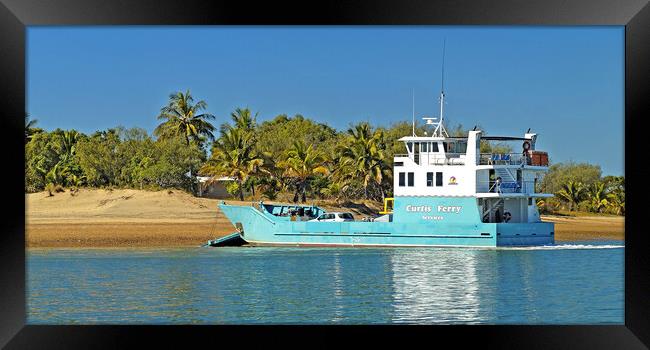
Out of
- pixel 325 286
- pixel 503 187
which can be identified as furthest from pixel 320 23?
pixel 503 187

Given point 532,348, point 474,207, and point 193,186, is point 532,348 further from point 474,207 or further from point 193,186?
point 193,186

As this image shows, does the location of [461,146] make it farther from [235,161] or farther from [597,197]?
[597,197]

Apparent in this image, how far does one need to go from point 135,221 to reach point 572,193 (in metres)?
24.0

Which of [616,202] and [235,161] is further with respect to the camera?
[616,202]

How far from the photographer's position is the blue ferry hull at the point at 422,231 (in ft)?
96.9

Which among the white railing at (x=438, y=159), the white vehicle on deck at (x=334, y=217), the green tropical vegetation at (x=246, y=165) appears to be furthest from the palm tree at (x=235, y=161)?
the white railing at (x=438, y=159)

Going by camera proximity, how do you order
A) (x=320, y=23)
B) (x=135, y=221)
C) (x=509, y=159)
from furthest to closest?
(x=135, y=221)
(x=509, y=159)
(x=320, y=23)

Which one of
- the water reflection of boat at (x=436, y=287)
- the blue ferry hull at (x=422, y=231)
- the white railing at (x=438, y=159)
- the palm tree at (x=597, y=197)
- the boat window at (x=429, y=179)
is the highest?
the white railing at (x=438, y=159)

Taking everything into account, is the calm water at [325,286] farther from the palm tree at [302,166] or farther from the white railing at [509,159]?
the palm tree at [302,166]

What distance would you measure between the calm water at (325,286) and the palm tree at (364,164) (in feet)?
41.3

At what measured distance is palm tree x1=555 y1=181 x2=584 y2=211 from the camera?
51.2 metres

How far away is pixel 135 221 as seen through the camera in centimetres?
3691

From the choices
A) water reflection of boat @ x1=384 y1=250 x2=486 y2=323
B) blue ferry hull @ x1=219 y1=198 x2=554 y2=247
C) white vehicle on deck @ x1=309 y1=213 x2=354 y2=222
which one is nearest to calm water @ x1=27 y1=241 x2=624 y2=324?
water reflection of boat @ x1=384 y1=250 x2=486 y2=323

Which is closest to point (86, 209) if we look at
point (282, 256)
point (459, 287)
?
point (282, 256)
